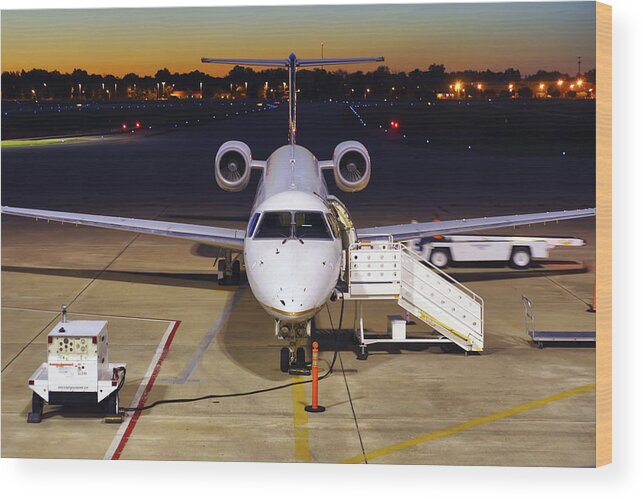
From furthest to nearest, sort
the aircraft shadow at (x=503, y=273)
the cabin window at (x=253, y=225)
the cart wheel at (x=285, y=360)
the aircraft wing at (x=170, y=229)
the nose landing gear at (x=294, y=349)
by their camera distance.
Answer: the aircraft shadow at (x=503, y=273) → the aircraft wing at (x=170, y=229) → the cabin window at (x=253, y=225) → the cart wheel at (x=285, y=360) → the nose landing gear at (x=294, y=349)

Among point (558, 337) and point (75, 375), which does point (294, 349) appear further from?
point (558, 337)

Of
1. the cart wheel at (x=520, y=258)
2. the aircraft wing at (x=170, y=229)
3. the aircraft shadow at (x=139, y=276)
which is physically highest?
the aircraft wing at (x=170, y=229)

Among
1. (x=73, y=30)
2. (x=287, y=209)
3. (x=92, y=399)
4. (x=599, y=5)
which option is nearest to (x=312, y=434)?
(x=92, y=399)

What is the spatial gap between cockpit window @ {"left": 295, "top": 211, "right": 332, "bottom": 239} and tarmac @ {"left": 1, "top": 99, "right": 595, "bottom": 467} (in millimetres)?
2498

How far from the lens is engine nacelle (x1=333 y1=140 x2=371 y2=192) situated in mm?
28219

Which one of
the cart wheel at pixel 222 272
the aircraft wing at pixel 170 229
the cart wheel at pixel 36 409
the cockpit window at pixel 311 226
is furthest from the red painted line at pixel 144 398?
the cart wheel at pixel 222 272

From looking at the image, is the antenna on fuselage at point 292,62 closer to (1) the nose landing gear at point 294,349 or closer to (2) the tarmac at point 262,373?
(2) the tarmac at point 262,373

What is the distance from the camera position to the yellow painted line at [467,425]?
49.4ft

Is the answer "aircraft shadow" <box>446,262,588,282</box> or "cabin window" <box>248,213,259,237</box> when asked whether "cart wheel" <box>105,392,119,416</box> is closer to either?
"cabin window" <box>248,213,259,237</box>

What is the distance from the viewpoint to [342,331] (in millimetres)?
22172

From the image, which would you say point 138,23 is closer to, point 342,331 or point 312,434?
point 342,331

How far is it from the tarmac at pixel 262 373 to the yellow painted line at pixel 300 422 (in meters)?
0.03

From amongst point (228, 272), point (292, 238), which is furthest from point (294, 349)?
point (228, 272)

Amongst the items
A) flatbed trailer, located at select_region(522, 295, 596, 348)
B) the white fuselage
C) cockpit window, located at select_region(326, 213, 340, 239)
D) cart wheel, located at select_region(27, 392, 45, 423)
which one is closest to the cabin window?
the white fuselage
